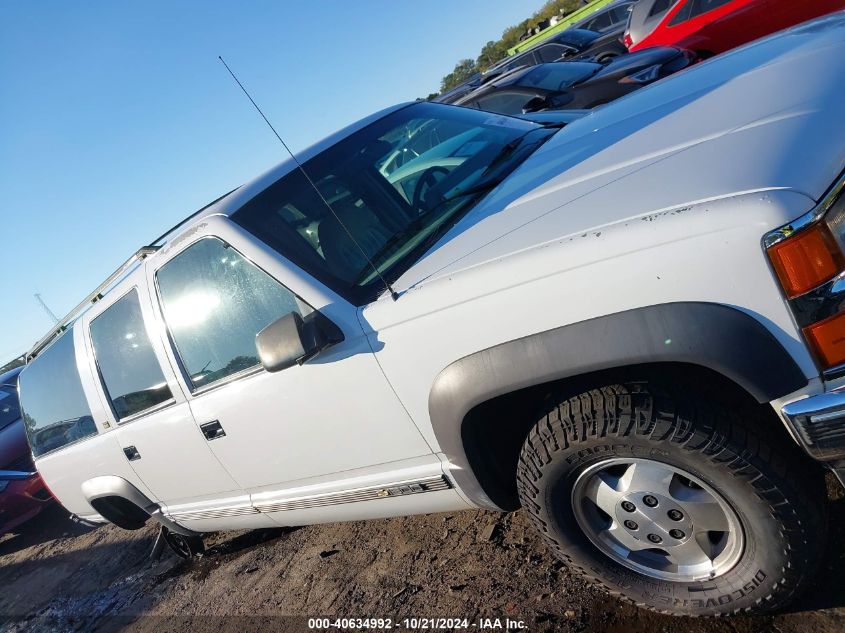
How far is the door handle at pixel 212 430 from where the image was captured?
A: 109 inches

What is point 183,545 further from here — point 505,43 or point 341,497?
point 505,43

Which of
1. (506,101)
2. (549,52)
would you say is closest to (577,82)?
(506,101)

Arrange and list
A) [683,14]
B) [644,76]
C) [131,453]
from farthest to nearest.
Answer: [683,14]
[644,76]
[131,453]

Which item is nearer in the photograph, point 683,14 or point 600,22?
point 683,14

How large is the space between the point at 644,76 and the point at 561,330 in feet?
16.4

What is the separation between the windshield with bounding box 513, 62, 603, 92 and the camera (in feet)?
22.8

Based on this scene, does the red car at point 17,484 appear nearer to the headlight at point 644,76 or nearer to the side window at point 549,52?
the headlight at point 644,76

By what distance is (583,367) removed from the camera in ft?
5.48

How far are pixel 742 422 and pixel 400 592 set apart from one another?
188 cm

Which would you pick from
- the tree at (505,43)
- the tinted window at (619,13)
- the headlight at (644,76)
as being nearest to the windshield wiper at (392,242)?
the headlight at (644,76)

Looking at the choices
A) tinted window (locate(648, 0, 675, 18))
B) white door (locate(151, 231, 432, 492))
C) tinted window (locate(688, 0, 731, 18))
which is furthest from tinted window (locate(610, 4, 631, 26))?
white door (locate(151, 231, 432, 492))

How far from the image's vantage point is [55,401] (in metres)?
4.17

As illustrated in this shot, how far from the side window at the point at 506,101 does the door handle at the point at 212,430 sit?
5.65 m

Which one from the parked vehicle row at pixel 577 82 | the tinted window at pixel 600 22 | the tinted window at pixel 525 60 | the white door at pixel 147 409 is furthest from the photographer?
the tinted window at pixel 600 22
